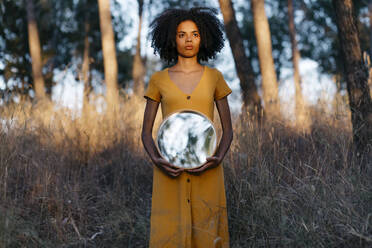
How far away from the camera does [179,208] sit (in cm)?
221

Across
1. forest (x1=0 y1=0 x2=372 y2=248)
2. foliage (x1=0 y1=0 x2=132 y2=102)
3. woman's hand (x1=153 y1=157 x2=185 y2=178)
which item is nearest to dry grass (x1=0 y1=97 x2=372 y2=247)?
forest (x1=0 y1=0 x2=372 y2=248)

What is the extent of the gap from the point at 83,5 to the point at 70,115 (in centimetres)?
1477

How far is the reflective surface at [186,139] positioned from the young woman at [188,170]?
0.15 feet

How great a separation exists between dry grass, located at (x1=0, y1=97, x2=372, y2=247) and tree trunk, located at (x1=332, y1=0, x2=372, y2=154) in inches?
7.7

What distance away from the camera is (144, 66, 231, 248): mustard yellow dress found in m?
2.19

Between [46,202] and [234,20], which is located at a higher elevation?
[234,20]

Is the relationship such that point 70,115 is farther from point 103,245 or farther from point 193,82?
point 193,82

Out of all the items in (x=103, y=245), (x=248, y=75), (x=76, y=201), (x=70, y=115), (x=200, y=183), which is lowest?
(x=103, y=245)

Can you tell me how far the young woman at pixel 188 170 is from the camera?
7.19 feet

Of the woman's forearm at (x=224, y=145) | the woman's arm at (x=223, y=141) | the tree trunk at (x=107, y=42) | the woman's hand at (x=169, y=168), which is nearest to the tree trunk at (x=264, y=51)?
the tree trunk at (x=107, y=42)

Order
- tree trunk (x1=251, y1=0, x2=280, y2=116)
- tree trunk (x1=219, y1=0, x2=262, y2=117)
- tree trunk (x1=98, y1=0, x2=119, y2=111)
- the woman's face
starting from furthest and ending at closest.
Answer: tree trunk (x1=98, y1=0, x2=119, y2=111) < tree trunk (x1=251, y1=0, x2=280, y2=116) < tree trunk (x1=219, y1=0, x2=262, y2=117) < the woman's face

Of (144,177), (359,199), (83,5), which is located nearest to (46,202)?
(144,177)

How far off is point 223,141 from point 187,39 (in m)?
0.62

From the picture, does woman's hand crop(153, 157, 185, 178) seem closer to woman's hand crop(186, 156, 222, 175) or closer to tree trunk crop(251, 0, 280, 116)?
woman's hand crop(186, 156, 222, 175)
